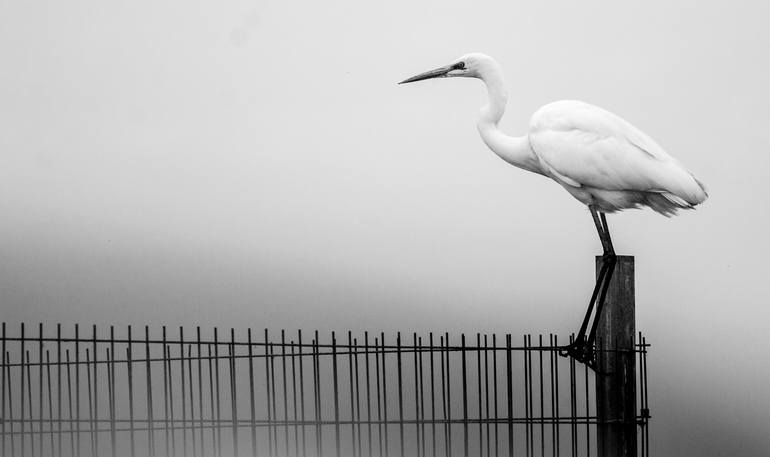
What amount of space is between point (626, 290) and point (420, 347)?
1.06 metres

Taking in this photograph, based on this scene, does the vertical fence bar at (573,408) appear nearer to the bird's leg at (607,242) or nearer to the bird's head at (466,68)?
the bird's leg at (607,242)

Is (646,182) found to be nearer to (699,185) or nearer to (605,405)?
(699,185)

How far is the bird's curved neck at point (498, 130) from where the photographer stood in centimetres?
548

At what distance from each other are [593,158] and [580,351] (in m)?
1.05

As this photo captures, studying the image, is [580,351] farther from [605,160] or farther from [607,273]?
[605,160]

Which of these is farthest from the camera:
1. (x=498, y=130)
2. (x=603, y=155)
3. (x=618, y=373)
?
(x=498, y=130)

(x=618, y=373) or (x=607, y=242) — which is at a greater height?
(x=607, y=242)

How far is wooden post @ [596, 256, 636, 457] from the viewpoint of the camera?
15.3 feet

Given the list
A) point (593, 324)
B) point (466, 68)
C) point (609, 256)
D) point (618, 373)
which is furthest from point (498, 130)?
point (618, 373)

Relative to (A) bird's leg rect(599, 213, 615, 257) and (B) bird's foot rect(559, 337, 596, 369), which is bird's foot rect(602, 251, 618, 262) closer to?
(A) bird's leg rect(599, 213, 615, 257)

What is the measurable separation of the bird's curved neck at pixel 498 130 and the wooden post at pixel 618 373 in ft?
3.68

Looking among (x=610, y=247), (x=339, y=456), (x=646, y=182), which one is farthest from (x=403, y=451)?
(x=646, y=182)

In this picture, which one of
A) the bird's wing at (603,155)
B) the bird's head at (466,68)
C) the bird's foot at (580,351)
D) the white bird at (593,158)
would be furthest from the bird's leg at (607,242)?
the bird's head at (466,68)

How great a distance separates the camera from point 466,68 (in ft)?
18.4
